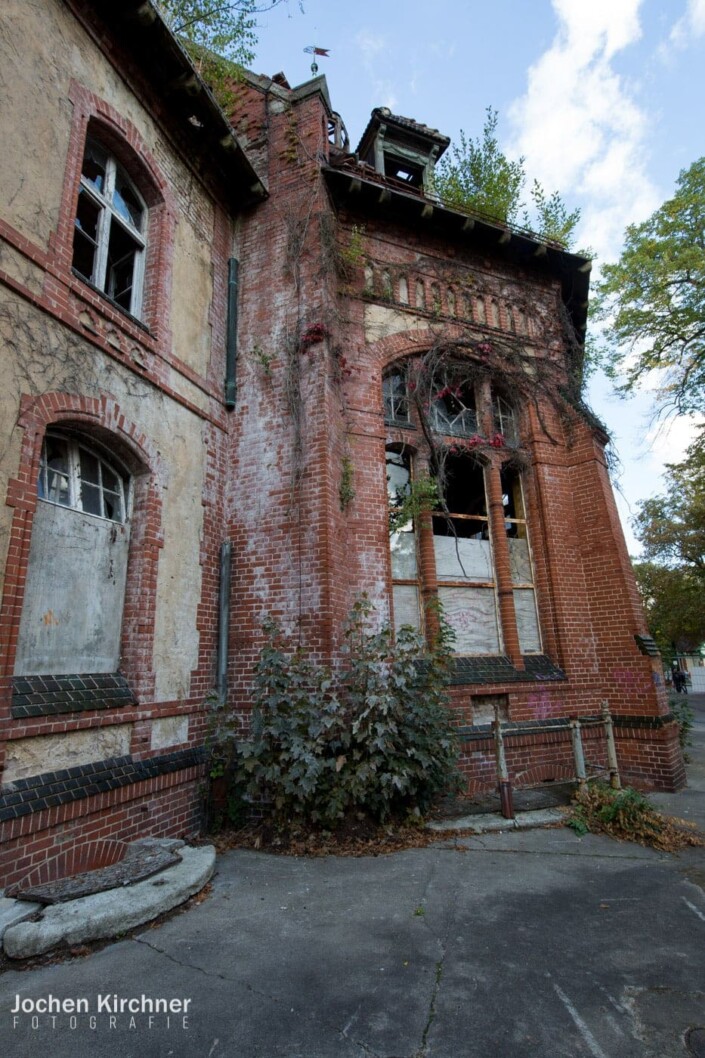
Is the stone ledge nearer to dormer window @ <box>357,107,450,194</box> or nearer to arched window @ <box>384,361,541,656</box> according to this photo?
arched window @ <box>384,361,541,656</box>

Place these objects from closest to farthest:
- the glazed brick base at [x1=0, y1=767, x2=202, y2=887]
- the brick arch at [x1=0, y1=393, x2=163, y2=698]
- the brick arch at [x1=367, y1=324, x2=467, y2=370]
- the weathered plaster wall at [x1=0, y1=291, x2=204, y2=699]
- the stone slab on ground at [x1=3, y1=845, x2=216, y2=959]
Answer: the stone slab on ground at [x1=3, y1=845, x2=216, y2=959], the glazed brick base at [x1=0, y1=767, x2=202, y2=887], the brick arch at [x1=0, y1=393, x2=163, y2=698], the weathered plaster wall at [x1=0, y1=291, x2=204, y2=699], the brick arch at [x1=367, y1=324, x2=467, y2=370]

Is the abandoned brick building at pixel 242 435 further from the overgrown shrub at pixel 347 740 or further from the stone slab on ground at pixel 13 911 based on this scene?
the overgrown shrub at pixel 347 740

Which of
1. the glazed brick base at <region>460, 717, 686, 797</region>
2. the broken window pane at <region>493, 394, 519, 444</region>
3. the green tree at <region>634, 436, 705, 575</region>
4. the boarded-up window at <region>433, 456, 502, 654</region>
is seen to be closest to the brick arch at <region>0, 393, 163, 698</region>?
the boarded-up window at <region>433, 456, 502, 654</region>

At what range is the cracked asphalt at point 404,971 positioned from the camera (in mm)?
2607

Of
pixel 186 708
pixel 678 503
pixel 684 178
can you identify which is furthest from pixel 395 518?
pixel 678 503

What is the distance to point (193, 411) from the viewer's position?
666 cm

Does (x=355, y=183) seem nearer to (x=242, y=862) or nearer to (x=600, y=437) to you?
(x=600, y=437)

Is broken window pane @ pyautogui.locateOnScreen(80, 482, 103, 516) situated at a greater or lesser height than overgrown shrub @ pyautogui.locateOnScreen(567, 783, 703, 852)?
greater

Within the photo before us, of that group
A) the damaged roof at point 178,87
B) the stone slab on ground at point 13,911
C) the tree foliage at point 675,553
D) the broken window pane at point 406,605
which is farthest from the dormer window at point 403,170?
the tree foliage at point 675,553

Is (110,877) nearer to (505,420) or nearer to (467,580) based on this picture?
(467,580)

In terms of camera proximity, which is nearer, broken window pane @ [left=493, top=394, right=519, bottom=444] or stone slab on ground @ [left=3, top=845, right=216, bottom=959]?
stone slab on ground @ [left=3, top=845, right=216, bottom=959]

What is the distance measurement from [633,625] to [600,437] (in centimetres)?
316

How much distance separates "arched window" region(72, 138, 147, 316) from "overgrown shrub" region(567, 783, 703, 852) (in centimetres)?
739

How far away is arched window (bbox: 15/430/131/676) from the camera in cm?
451
